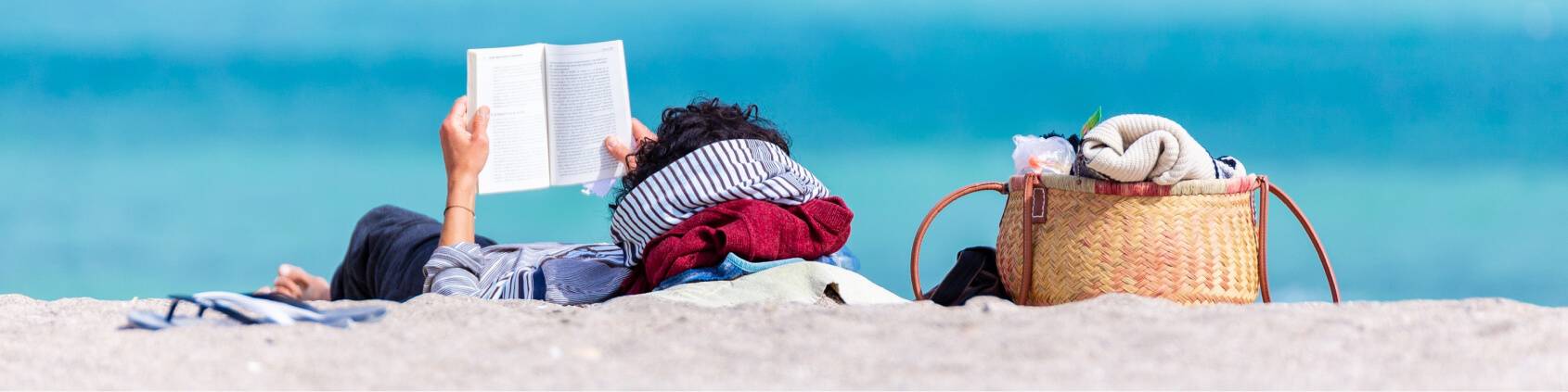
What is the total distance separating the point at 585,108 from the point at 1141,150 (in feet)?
4.26

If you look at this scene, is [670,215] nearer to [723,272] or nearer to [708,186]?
[708,186]

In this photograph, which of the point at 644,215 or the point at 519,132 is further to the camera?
the point at 519,132

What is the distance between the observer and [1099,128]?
2.29 m

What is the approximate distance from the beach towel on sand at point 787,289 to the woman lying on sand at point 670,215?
95mm

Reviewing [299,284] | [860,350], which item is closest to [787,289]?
[860,350]

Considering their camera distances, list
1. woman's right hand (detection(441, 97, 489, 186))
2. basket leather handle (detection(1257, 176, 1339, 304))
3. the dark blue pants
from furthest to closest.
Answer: the dark blue pants, woman's right hand (detection(441, 97, 489, 186)), basket leather handle (detection(1257, 176, 1339, 304))

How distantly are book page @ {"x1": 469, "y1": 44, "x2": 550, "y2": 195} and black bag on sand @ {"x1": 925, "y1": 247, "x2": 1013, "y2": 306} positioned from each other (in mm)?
956

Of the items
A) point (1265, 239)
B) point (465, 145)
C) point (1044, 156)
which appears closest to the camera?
point (1265, 239)

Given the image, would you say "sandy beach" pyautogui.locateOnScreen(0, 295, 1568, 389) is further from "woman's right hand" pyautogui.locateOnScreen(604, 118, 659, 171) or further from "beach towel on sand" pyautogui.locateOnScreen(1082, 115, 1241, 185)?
"woman's right hand" pyautogui.locateOnScreen(604, 118, 659, 171)

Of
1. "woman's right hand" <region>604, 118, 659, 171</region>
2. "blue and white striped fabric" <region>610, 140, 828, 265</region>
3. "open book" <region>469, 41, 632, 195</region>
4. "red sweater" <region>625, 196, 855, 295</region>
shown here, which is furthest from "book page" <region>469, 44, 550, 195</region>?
"red sweater" <region>625, 196, 855, 295</region>

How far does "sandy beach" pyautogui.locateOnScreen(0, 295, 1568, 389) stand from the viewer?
1.64 m

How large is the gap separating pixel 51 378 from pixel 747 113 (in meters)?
1.60

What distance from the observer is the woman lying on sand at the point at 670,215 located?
2.67 meters

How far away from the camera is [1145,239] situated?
234cm
